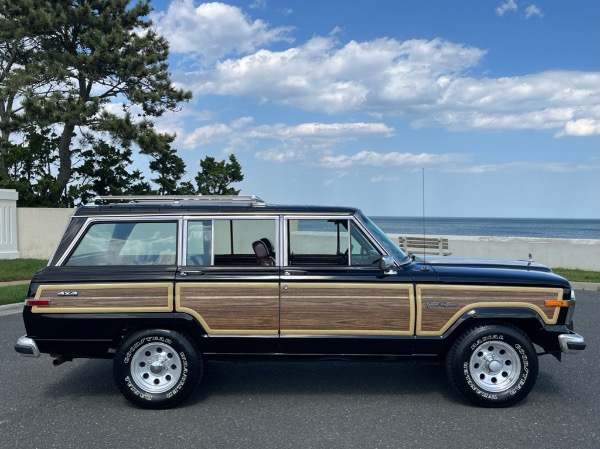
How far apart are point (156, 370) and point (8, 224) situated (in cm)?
1600

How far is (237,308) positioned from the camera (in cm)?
575

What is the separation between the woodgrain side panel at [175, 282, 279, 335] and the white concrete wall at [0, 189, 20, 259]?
625 inches

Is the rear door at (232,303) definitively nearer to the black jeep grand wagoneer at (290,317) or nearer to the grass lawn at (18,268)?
the black jeep grand wagoneer at (290,317)

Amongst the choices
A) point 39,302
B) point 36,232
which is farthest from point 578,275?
point 36,232

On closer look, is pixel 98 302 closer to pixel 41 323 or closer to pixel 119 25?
pixel 41 323

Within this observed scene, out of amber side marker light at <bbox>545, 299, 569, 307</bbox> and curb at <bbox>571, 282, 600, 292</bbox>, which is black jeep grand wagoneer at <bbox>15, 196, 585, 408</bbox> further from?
curb at <bbox>571, 282, 600, 292</bbox>

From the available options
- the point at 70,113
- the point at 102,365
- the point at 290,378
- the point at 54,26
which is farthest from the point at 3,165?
the point at 290,378

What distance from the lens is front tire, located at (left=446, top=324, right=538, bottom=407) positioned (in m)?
5.66

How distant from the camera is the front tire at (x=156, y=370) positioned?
225 inches

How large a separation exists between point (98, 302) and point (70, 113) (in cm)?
2090

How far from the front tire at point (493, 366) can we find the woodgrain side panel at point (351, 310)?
1.77 ft

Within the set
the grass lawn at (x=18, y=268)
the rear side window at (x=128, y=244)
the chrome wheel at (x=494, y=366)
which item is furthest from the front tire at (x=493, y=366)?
A: the grass lawn at (x=18, y=268)

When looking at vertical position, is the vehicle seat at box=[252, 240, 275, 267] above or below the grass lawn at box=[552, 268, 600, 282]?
above

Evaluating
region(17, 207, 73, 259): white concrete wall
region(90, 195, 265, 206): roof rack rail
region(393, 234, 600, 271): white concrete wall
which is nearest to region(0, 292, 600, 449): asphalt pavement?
region(90, 195, 265, 206): roof rack rail
